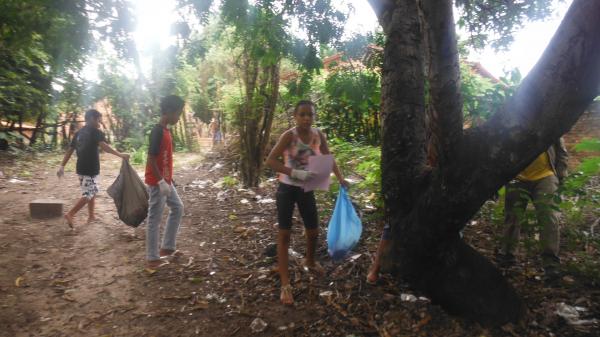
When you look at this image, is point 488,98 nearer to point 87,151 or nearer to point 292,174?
point 292,174

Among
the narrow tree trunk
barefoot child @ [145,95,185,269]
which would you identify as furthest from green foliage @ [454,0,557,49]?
the narrow tree trunk

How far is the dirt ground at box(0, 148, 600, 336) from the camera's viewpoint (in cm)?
270

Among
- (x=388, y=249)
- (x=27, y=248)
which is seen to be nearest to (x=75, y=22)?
(x=27, y=248)

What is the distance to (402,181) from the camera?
291 cm

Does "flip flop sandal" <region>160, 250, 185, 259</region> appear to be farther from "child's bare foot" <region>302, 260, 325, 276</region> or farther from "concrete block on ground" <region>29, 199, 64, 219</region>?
"concrete block on ground" <region>29, 199, 64, 219</region>

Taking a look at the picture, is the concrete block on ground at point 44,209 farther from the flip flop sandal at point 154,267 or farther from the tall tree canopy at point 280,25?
the tall tree canopy at point 280,25

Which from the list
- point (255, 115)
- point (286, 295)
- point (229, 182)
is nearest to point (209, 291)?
point (286, 295)

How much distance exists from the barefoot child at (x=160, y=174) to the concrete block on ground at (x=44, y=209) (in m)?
2.38

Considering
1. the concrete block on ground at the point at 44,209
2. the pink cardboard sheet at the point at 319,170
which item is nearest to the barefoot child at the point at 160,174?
the pink cardboard sheet at the point at 319,170

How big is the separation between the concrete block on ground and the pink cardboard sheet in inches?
158

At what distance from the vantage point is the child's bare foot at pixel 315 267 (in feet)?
11.2

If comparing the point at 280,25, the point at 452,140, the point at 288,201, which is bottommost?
the point at 288,201

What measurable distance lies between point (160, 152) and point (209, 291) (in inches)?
53.6

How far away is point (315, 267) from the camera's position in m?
3.48
